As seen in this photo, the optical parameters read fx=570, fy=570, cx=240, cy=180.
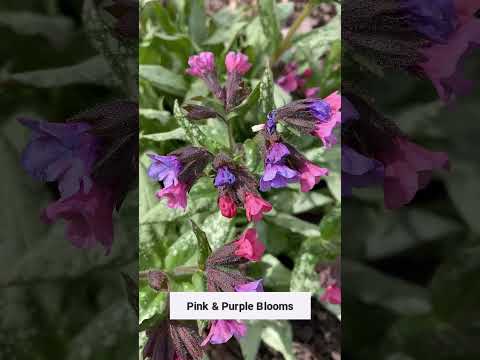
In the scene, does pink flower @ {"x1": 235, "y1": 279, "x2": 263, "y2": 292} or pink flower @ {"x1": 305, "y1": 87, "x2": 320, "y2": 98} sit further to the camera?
pink flower @ {"x1": 305, "y1": 87, "x2": 320, "y2": 98}

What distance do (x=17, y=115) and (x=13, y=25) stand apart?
0.10 metres

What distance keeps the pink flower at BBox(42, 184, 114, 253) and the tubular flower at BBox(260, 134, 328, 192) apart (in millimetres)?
170

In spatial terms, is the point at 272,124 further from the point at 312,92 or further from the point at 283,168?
the point at 312,92

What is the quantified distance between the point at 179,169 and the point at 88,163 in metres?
0.10

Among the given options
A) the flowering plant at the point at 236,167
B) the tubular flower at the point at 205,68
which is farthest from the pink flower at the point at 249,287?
the tubular flower at the point at 205,68

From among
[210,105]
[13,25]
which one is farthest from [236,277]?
[13,25]

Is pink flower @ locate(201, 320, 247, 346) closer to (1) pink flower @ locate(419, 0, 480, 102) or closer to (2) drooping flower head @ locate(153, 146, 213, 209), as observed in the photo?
(2) drooping flower head @ locate(153, 146, 213, 209)

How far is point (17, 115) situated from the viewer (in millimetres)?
626

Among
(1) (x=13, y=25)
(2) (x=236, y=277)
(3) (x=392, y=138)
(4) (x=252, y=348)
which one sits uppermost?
(1) (x=13, y=25)

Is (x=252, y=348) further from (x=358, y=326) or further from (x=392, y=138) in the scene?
(x=392, y=138)

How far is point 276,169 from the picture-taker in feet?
1.78

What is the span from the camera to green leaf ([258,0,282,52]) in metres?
0.71

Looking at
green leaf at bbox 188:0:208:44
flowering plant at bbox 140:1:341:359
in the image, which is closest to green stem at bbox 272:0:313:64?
flowering plant at bbox 140:1:341:359

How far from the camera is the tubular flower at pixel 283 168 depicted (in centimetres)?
54
